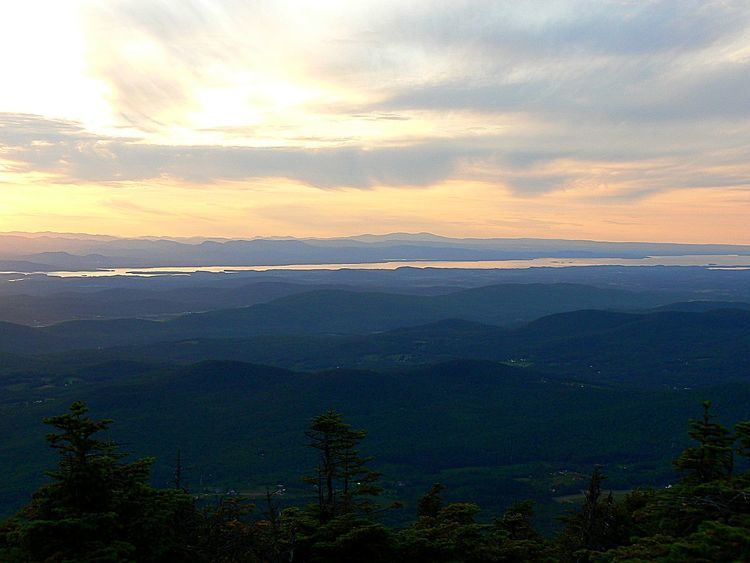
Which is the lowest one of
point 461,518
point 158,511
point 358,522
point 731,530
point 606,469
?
point 606,469

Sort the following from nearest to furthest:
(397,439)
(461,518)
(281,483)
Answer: (461,518), (281,483), (397,439)

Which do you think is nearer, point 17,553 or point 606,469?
point 17,553

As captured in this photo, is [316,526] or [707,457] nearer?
[316,526]

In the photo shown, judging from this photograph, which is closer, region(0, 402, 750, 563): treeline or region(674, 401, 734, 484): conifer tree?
region(0, 402, 750, 563): treeline

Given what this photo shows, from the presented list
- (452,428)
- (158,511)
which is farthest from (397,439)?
(158,511)

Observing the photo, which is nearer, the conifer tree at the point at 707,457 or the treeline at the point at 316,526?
the treeline at the point at 316,526

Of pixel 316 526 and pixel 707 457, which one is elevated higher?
pixel 707 457

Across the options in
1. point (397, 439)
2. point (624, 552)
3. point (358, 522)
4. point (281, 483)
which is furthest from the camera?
point (397, 439)

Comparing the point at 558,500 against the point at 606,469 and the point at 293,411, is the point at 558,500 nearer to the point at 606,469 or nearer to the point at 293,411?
the point at 606,469
